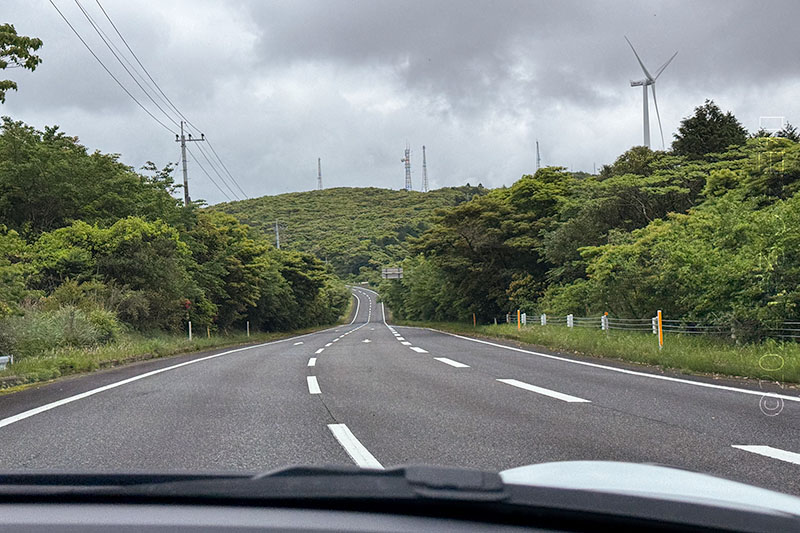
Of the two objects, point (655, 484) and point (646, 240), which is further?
point (646, 240)

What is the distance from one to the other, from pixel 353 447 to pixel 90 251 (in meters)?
21.9

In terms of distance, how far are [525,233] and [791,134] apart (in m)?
16.6

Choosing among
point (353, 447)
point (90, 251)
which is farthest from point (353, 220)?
point (353, 447)

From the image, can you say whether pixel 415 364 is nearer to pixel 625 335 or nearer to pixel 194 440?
pixel 625 335

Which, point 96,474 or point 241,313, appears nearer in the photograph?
point 96,474

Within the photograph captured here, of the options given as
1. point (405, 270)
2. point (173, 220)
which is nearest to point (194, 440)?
point (173, 220)

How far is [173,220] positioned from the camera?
1336 inches

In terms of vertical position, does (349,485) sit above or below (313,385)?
above

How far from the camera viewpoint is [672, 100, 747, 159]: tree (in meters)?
39.0

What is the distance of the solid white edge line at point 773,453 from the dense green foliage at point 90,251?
14226 millimetres

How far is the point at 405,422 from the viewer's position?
6594mm

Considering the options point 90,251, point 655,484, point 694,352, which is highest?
point 90,251

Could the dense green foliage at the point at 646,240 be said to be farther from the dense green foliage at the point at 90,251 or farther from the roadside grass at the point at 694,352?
the dense green foliage at the point at 90,251

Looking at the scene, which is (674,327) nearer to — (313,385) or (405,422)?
(313,385)
